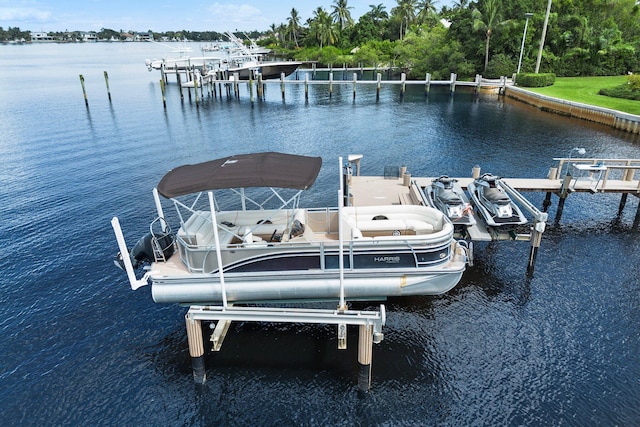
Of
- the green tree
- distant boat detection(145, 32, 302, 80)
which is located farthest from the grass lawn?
the green tree

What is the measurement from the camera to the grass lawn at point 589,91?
149 feet

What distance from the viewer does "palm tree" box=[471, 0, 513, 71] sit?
65.4 m

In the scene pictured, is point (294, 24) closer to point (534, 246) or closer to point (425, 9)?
point (425, 9)

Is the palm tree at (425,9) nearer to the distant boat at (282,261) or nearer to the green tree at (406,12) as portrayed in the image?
the green tree at (406,12)

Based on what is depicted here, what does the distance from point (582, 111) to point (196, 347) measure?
50.1 m

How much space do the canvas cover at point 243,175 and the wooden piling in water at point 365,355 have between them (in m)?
4.38

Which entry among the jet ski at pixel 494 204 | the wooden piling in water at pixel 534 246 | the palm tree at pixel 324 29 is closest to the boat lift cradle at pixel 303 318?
the jet ski at pixel 494 204

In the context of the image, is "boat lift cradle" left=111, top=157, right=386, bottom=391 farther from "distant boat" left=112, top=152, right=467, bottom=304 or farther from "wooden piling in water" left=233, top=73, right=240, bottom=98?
"wooden piling in water" left=233, top=73, right=240, bottom=98

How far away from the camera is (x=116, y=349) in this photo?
561 inches

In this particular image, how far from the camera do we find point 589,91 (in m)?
54.3

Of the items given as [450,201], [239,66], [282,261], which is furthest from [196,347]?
[239,66]

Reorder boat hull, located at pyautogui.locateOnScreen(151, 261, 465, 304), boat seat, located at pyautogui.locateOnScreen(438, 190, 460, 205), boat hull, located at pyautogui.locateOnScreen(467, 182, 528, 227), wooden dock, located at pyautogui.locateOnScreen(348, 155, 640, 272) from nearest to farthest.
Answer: boat hull, located at pyautogui.locateOnScreen(151, 261, 465, 304)
boat hull, located at pyautogui.locateOnScreen(467, 182, 528, 227)
boat seat, located at pyautogui.locateOnScreen(438, 190, 460, 205)
wooden dock, located at pyautogui.locateOnScreen(348, 155, 640, 272)

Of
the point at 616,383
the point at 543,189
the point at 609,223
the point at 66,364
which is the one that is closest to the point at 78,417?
the point at 66,364

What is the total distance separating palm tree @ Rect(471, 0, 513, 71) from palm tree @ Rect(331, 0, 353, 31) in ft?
195
